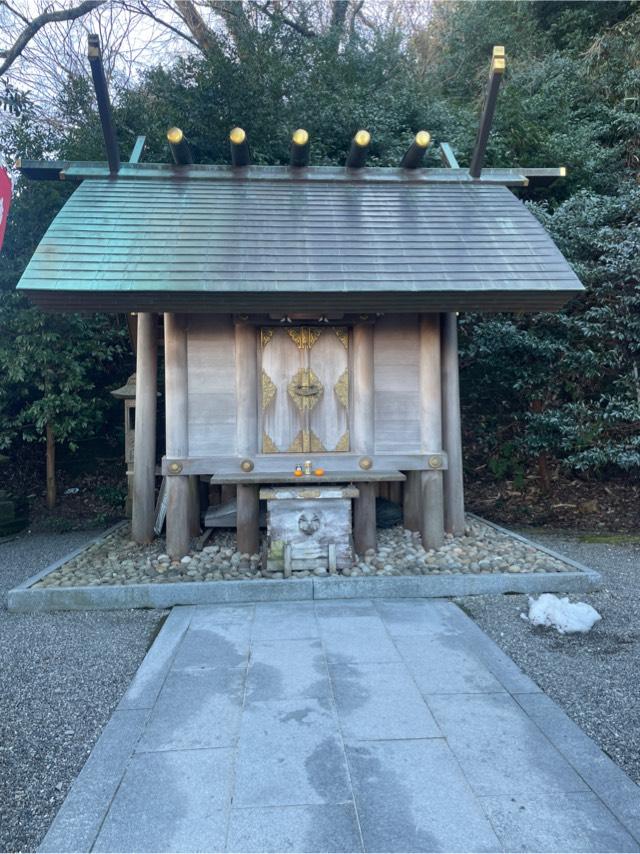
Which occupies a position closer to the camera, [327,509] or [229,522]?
[327,509]

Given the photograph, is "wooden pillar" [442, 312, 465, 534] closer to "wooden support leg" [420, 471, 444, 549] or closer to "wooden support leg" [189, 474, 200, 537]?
"wooden support leg" [420, 471, 444, 549]

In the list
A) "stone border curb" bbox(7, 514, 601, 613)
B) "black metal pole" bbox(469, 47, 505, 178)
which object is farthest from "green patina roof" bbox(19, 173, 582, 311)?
"stone border curb" bbox(7, 514, 601, 613)

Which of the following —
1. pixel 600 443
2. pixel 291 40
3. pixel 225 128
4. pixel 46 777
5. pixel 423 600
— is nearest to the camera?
pixel 46 777

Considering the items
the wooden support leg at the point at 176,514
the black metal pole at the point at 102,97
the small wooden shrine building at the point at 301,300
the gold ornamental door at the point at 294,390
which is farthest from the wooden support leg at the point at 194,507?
the black metal pole at the point at 102,97

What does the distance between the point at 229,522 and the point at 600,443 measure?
4.99 m

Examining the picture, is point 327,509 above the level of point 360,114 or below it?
below

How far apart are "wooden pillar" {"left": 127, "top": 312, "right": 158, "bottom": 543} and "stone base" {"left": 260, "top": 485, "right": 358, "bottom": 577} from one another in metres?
1.57

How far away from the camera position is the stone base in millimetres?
4754

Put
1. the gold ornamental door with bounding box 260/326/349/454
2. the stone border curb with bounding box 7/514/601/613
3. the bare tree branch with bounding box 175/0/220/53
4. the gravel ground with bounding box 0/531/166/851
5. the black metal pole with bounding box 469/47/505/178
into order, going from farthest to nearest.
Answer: the bare tree branch with bounding box 175/0/220/53 → the gold ornamental door with bounding box 260/326/349/454 → the black metal pole with bounding box 469/47/505/178 → the stone border curb with bounding box 7/514/601/613 → the gravel ground with bounding box 0/531/166/851

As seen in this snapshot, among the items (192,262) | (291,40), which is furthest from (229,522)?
(291,40)

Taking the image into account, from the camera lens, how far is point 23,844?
1928 mm

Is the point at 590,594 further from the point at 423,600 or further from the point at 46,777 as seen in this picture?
the point at 46,777

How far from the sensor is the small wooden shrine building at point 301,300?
459cm

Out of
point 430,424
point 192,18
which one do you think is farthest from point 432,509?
point 192,18
